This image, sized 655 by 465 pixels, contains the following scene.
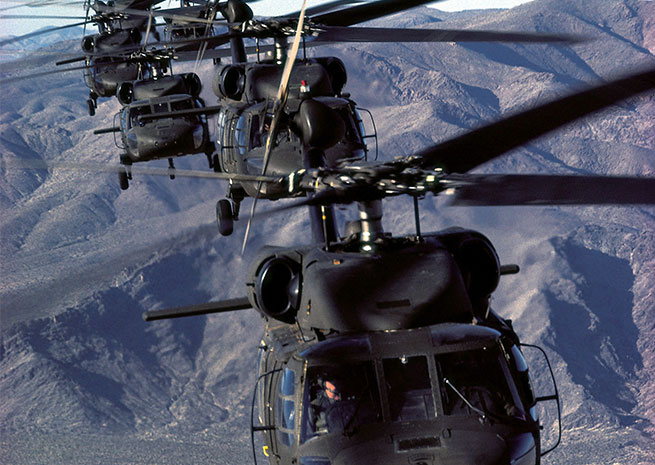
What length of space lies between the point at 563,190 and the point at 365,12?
42.9 feet

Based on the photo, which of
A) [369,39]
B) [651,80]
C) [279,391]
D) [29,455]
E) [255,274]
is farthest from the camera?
[29,455]

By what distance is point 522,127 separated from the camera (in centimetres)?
1312

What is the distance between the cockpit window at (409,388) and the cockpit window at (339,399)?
225 millimetres

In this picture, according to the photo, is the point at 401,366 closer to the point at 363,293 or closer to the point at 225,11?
the point at 363,293

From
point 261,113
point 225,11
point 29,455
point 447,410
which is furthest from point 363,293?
point 29,455

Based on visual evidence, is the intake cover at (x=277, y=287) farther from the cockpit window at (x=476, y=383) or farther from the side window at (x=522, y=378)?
the side window at (x=522, y=378)

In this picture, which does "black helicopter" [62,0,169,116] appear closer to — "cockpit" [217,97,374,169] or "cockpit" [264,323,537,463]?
"cockpit" [217,97,374,169]

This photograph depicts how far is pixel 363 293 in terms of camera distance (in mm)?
14734

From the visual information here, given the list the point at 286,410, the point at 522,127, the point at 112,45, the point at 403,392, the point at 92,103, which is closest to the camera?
the point at 522,127

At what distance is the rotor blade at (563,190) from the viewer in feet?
36.6

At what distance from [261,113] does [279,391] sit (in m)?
14.0

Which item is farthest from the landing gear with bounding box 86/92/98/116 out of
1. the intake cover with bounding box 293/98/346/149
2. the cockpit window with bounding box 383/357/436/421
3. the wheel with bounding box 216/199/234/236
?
the cockpit window with bounding box 383/357/436/421

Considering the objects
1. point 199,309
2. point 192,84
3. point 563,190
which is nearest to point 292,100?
point 199,309

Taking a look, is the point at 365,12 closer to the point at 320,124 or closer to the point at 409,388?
the point at 320,124
